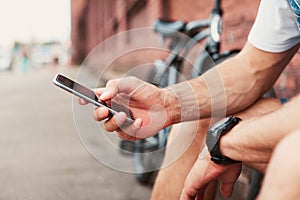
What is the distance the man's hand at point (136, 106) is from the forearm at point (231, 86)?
78 millimetres

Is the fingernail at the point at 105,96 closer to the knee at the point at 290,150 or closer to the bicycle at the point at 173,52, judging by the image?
the knee at the point at 290,150

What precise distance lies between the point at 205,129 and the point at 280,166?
838 mm

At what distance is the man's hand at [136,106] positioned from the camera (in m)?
1.53

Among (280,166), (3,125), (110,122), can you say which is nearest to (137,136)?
(110,122)

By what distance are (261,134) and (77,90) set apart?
52cm

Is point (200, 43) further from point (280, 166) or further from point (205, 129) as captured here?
point (280, 166)

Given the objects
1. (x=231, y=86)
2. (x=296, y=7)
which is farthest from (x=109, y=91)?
(x=296, y=7)

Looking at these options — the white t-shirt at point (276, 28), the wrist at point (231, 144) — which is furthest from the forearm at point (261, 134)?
the white t-shirt at point (276, 28)

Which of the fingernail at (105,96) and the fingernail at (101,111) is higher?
the fingernail at (105,96)

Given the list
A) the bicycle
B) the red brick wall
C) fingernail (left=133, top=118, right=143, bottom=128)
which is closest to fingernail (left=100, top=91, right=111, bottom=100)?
fingernail (left=133, top=118, right=143, bottom=128)

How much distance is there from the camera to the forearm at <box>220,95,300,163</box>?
117 centimetres

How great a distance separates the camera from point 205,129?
1712 millimetres

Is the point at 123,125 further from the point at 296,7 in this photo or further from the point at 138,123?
the point at 296,7

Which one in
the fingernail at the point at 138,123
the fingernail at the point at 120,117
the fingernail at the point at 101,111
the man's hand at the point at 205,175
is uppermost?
the fingernail at the point at 101,111
